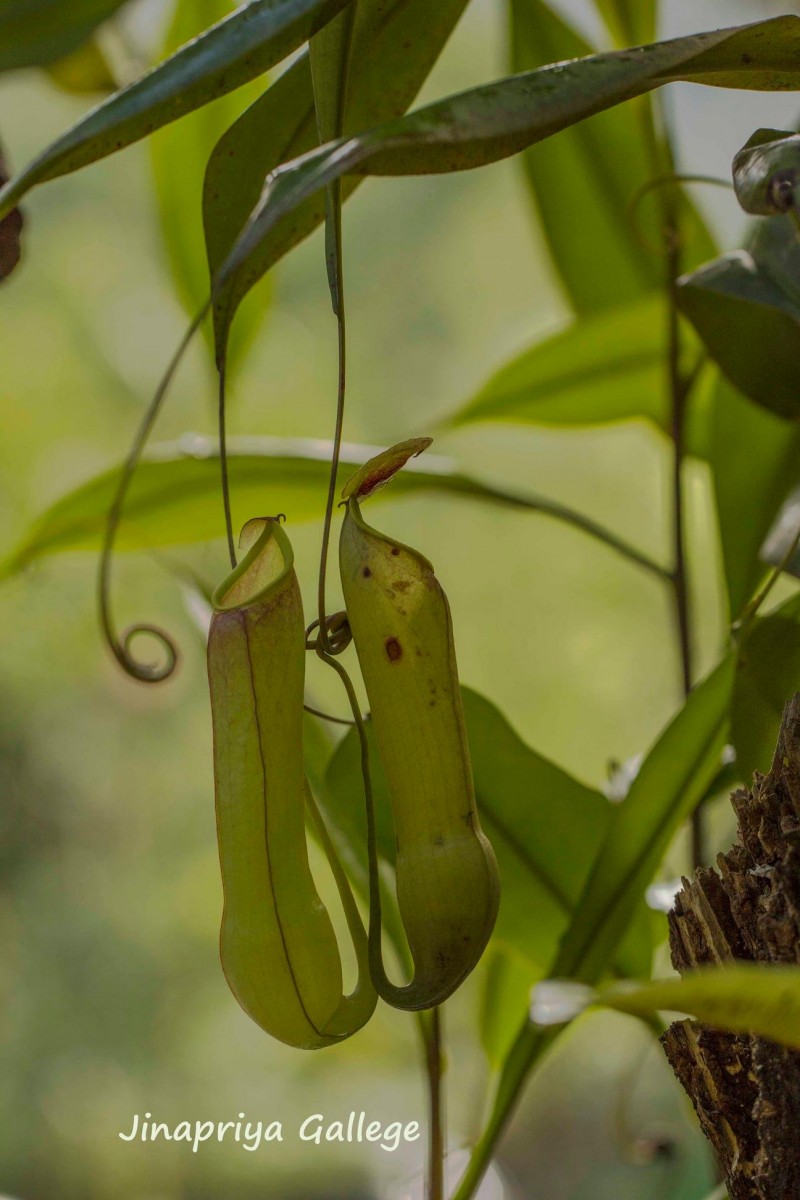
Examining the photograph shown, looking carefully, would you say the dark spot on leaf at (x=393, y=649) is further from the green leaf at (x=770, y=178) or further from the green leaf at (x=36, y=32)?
the green leaf at (x=36, y=32)

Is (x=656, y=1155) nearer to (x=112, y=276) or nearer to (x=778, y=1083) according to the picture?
(x=778, y=1083)

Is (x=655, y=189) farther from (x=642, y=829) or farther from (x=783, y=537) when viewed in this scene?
(x=642, y=829)

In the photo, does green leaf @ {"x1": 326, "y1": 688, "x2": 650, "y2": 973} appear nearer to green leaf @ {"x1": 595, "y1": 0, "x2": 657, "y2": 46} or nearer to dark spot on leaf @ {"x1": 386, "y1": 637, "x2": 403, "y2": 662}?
dark spot on leaf @ {"x1": 386, "y1": 637, "x2": 403, "y2": 662}

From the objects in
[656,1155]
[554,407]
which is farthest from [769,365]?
[656,1155]

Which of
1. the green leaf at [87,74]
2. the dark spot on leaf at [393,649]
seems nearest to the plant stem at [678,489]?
the dark spot on leaf at [393,649]

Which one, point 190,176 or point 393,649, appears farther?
point 190,176

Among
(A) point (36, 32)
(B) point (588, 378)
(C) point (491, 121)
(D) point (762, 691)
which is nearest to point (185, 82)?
(C) point (491, 121)
